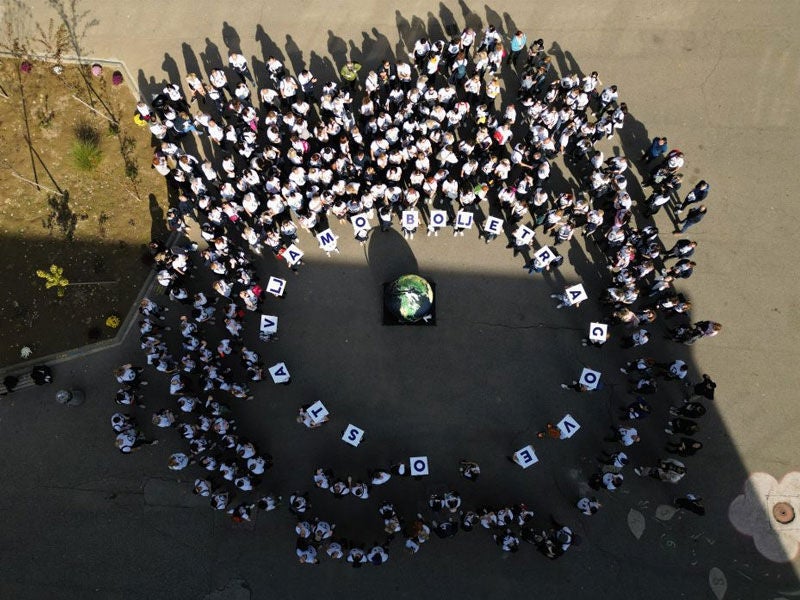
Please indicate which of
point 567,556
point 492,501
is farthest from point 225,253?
point 567,556

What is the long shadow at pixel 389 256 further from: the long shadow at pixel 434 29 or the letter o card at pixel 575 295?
the long shadow at pixel 434 29

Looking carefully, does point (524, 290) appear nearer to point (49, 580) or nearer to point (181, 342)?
point (181, 342)

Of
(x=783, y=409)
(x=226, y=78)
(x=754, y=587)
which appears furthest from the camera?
(x=226, y=78)

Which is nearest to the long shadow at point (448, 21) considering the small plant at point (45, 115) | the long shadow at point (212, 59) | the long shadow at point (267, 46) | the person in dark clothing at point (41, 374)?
the long shadow at point (267, 46)

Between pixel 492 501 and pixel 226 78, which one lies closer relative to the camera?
pixel 492 501

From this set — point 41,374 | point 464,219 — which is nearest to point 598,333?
point 464,219

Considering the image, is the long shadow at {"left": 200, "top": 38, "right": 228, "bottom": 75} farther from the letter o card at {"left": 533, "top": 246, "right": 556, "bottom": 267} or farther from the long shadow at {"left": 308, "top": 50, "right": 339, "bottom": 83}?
the letter o card at {"left": 533, "top": 246, "right": 556, "bottom": 267}

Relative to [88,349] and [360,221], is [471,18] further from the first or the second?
[88,349]
